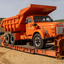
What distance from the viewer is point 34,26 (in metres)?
8.48

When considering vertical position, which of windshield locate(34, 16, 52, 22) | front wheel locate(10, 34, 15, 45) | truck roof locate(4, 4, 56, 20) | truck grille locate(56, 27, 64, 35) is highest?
truck roof locate(4, 4, 56, 20)

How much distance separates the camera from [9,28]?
11.4 meters

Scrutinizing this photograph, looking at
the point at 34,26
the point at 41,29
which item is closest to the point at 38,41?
the point at 41,29

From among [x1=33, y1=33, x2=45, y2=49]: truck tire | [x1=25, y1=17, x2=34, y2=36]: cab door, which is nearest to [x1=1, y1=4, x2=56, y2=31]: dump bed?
[x1=25, y1=17, x2=34, y2=36]: cab door

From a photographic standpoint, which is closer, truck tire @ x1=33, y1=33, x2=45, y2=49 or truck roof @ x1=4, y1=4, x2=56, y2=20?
truck tire @ x1=33, y1=33, x2=45, y2=49

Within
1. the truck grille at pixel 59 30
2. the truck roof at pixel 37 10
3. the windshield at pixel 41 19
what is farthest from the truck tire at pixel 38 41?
the truck roof at pixel 37 10

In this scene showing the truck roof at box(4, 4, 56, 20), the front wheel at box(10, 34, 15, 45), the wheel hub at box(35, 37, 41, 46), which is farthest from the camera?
the front wheel at box(10, 34, 15, 45)

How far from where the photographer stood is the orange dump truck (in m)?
7.43

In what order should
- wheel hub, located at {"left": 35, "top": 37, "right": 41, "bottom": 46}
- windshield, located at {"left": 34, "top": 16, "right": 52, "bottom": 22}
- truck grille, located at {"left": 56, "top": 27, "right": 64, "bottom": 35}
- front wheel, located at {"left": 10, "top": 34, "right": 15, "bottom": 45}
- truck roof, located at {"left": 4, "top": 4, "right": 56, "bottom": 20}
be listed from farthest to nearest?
front wheel, located at {"left": 10, "top": 34, "right": 15, "bottom": 45}, windshield, located at {"left": 34, "top": 16, "right": 52, "bottom": 22}, truck roof, located at {"left": 4, "top": 4, "right": 56, "bottom": 20}, wheel hub, located at {"left": 35, "top": 37, "right": 41, "bottom": 46}, truck grille, located at {"left": 56, "top": 27, "right": 64, "bottom": 35}

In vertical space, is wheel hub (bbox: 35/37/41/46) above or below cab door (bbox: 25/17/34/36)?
below

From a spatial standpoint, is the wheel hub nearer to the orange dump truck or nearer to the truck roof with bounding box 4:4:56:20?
the orange dump truck

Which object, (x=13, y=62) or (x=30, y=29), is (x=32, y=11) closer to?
(x=30, y=29)

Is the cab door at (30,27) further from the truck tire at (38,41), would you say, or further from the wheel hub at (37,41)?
the wheel hub at (37,41)

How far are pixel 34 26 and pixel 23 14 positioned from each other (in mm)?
1512
